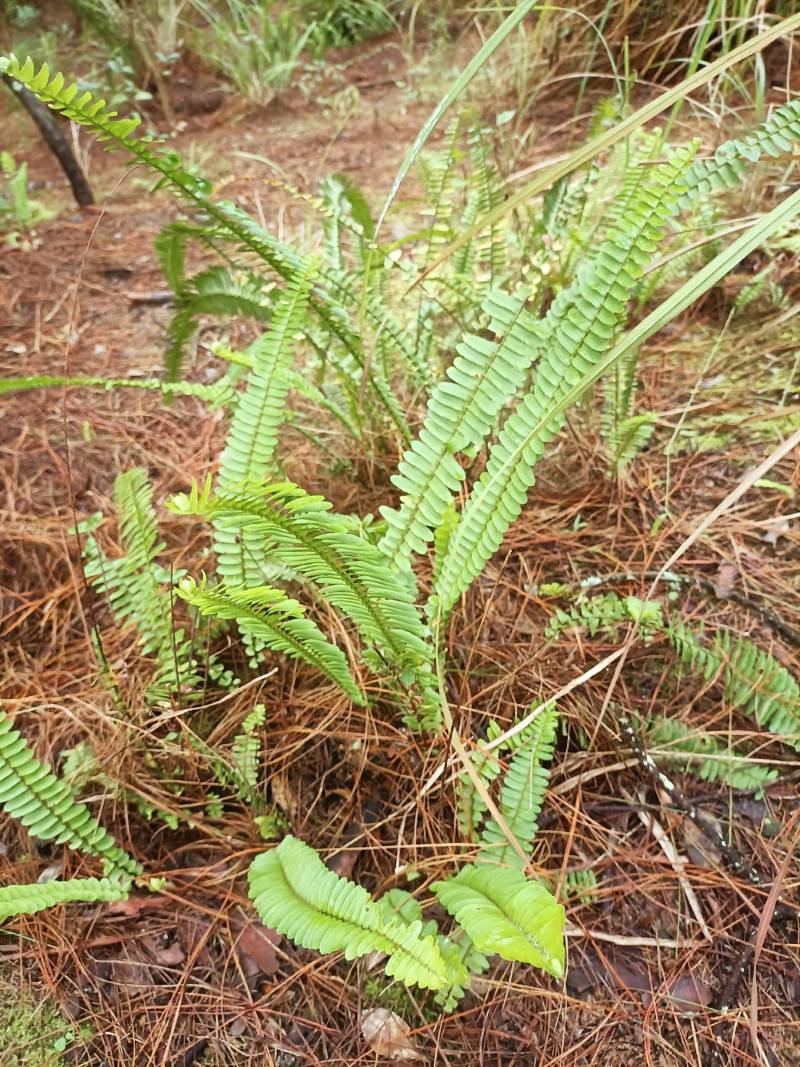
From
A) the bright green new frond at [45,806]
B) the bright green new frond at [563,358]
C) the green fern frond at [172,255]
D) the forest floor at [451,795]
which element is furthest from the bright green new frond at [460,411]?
the green fern frond at [172,255]

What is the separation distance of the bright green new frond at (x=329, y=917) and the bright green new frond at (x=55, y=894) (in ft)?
0.81

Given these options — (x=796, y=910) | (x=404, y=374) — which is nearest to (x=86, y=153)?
(x=404, y=374)

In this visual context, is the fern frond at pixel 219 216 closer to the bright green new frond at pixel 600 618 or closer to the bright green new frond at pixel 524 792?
the bright green new frond at pixel 600 618

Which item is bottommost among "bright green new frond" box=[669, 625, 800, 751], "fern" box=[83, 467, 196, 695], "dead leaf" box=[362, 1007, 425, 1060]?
"dead leaf" box=[362, 1007, 425, 1060]

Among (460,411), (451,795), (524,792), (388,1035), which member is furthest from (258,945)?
(460,411)

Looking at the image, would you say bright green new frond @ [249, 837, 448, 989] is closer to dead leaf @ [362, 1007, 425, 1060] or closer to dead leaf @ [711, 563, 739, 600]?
dead leaf @ [362, 1007, 425, 1060]

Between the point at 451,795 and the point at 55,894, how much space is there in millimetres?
587

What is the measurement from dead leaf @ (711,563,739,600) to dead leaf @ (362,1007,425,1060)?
0.91 m

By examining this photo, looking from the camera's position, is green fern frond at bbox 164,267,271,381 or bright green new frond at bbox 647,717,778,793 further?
green fern frond at bbox 164,267,271,381

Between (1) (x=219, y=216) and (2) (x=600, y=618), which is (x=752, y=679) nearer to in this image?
(2) (x=600, y=618)

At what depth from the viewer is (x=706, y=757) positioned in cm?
115

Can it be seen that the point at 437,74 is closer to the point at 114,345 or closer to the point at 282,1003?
the point at 114,345

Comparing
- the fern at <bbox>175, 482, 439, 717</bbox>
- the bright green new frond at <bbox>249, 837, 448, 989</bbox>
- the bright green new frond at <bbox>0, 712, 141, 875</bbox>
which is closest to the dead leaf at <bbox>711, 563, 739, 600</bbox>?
the fern at <bbox>175, 482, 439, 717</bbox>

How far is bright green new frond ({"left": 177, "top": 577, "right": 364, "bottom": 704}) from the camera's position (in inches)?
35.0
